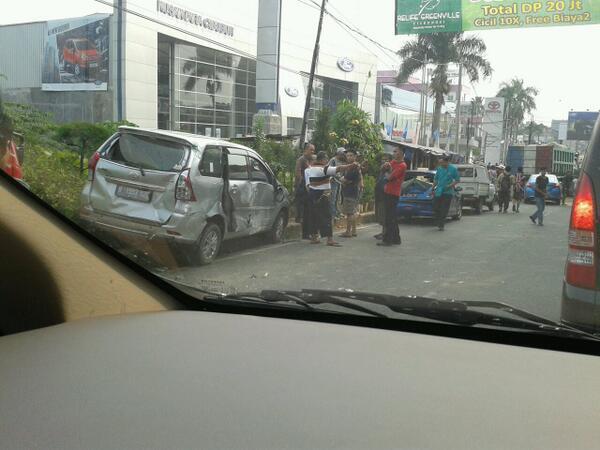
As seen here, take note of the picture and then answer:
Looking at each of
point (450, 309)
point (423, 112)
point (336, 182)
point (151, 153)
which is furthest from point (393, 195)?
point (151, 153)

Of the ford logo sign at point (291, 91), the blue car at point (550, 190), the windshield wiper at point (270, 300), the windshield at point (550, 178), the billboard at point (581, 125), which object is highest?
the ford logo sign at point (291, 91)

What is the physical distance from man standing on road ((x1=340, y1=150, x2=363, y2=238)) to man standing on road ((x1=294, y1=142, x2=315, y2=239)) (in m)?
0.23

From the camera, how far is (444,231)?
3311mm

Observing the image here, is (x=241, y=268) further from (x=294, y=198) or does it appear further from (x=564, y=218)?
(x=564, y=218)

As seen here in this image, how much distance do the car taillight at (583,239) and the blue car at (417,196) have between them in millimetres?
913

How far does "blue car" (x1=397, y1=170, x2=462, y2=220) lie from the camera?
321cm

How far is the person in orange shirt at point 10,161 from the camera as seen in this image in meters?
2.71

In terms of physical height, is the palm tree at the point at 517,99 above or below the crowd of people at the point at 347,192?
above

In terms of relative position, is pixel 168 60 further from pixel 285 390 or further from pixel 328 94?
pixel 285 390

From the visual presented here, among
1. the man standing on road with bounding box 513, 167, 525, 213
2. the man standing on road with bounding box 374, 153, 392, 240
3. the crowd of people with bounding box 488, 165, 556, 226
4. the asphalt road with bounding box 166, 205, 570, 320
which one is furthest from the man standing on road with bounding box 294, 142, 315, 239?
the man standing on road with bounding box 513, 167, 525, 213

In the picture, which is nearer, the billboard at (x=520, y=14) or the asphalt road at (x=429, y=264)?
the billboard at (x=520, y=14)

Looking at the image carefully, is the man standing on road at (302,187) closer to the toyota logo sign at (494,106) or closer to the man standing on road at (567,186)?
the toyota logo sign at (494,106)

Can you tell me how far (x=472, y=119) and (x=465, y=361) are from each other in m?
1.87

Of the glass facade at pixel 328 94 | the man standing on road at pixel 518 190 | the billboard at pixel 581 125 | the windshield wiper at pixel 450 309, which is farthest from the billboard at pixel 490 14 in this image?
the windshield wiper at pixel 450 309
